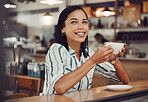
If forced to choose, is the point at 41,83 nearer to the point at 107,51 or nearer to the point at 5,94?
the point at 107,51

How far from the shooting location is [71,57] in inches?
65.4

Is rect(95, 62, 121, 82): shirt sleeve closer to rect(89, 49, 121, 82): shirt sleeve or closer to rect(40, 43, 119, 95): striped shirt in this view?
rect(89, 49, 121, 82): shirt sleeve

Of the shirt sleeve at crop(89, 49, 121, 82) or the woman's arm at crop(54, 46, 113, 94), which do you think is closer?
the woman's arm at crop(54, 46, 113, 94)

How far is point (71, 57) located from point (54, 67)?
213 millimetres

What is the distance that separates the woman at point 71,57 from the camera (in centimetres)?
140

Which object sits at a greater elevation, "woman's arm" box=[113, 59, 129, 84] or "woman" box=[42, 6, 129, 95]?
"woman" box=[42, 6, 129, 95]

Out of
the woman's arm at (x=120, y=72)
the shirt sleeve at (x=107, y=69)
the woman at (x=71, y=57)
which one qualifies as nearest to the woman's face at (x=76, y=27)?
the woman at (x=71, y=57)

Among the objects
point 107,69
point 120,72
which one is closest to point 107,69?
point 107,69

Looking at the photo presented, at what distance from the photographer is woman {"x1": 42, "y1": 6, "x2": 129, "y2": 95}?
1397mm

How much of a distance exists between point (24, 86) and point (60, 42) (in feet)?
7.33

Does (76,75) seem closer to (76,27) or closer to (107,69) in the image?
(76,27)

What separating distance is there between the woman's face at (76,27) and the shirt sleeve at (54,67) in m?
0.12

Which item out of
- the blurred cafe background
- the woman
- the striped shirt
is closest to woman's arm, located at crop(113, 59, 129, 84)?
the woman

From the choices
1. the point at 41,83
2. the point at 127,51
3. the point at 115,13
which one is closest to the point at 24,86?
the point at 41,83
